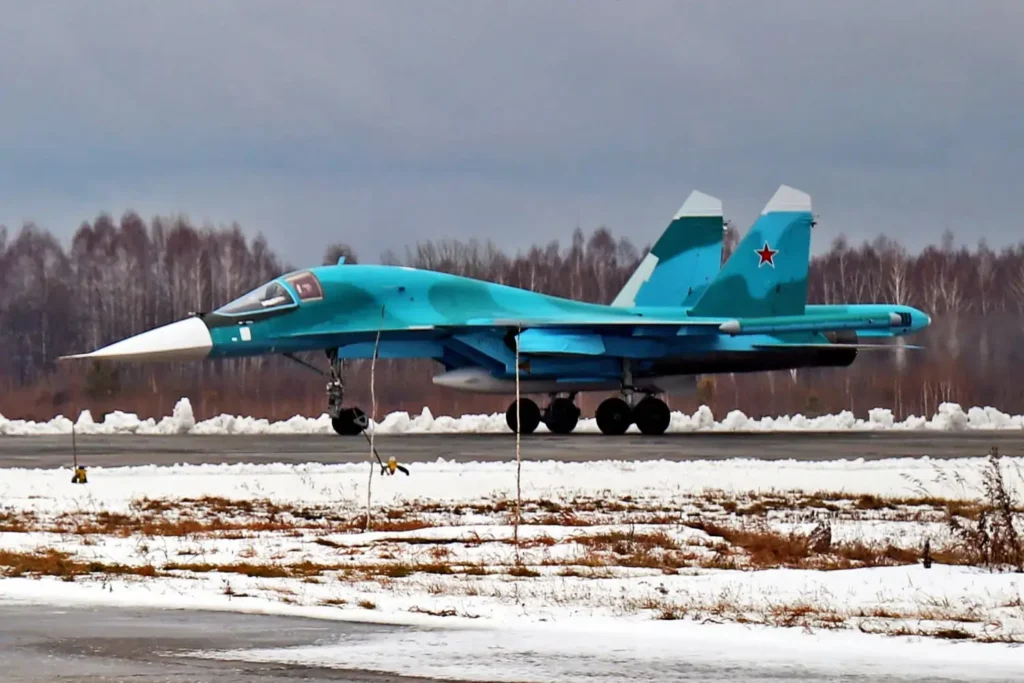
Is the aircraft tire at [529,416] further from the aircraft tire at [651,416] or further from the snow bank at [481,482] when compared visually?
the snow bank at [481,482]

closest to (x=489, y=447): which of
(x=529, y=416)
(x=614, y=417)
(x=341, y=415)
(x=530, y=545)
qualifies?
(x=341, y=415)

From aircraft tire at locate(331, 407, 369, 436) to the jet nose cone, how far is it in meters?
2.55

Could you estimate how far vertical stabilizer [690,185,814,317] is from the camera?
32.4 meters

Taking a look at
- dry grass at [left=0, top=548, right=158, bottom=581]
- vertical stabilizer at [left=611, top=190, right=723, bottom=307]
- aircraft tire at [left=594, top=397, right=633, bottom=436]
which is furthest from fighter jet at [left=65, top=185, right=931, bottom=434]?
dry grass at [left=0, top=548, right=158, bottom=581]

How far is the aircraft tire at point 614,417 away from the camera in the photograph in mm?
31188

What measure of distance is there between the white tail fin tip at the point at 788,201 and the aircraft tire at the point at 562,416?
5.43 meters

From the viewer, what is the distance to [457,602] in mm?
9742

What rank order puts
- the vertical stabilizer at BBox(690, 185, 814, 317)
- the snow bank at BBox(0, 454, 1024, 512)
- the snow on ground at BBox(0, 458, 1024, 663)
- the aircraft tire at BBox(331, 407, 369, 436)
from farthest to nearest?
the vertical stabilizer at BBox(690, 185, 814, 317) → the aircraft tire at BBox(331, 407, 369, 436) → the snow bank at BBox(0, 454, 1024, 512) → the snow on ground at BBox(0, 458, 1024, 663)

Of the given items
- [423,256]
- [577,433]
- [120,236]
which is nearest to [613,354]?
[577,433]

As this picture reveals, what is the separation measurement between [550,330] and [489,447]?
570 cm

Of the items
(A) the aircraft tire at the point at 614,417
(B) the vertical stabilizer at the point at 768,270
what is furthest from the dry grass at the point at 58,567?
(B) the vertical stabilizer at the point at 768,270

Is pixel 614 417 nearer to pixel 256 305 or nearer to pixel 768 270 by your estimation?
pixel 768 270

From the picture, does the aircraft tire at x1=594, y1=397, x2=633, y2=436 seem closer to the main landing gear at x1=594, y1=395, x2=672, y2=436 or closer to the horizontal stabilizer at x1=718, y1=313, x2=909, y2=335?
the main landing gear at x1=594, y1=395, x2=672, y2=436

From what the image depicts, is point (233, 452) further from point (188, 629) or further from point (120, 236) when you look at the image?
point (120, 236)
